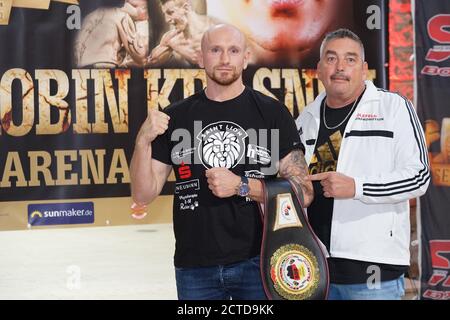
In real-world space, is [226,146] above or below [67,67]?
below

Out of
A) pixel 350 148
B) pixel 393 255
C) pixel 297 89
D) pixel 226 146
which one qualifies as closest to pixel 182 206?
pixel 226 146

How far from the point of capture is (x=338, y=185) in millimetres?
2879

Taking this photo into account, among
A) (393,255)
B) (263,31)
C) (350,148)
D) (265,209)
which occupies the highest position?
(263,31)

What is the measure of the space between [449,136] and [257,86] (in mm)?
1687

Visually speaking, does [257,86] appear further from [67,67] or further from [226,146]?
[226,146]

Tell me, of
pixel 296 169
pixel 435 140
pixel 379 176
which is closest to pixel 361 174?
pixel 379 176

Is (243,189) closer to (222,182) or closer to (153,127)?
(222,182)

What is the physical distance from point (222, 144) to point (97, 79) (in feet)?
9.39

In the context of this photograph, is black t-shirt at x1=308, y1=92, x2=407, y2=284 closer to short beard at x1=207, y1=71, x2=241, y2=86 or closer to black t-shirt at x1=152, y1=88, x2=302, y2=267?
black t-shirt at x1=152, y1=88, x2=302, y2=267

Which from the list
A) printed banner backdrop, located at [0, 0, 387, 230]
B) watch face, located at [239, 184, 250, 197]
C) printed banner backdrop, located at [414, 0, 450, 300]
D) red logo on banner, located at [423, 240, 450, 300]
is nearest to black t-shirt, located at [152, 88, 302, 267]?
watch face, located at [239, 184, 250, 197]

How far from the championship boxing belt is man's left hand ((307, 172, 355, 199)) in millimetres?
158

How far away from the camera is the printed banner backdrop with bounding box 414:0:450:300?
5.45 m

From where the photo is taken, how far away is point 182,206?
293cm

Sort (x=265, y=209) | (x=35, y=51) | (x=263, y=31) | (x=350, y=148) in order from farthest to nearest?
(x=263, y=31), (x=35, y=51), (x=350, y=148), (x=265, y=209)
